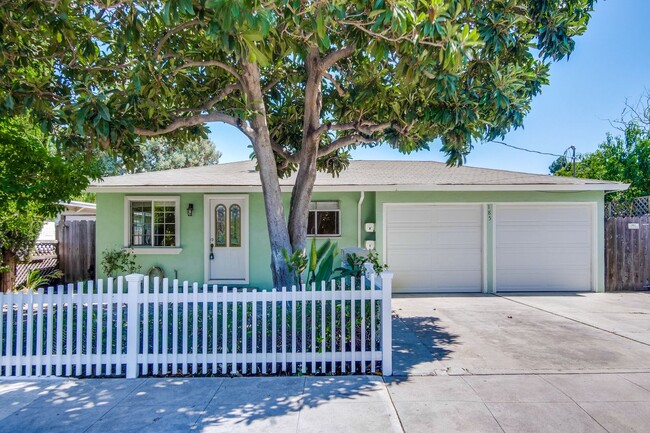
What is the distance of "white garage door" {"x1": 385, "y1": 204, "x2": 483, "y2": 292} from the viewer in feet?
32.9

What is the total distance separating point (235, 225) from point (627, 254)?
10.5m

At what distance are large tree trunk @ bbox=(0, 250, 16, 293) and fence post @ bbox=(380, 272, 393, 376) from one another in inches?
366

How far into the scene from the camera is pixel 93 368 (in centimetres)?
459

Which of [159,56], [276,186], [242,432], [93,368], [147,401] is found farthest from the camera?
[276,186]

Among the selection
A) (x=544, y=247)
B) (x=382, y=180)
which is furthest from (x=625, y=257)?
(x=382, y=180)

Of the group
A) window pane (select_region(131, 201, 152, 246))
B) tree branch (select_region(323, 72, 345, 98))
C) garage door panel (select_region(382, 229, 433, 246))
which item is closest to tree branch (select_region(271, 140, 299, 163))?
tree branch (select_region(323, 72, 345, 98))

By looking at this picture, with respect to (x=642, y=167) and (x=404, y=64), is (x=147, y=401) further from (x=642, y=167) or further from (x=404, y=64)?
(x=642, y=167)

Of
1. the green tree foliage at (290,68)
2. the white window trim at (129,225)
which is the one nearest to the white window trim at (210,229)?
the white window trim at (129,225)

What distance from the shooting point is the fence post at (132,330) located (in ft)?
14.3

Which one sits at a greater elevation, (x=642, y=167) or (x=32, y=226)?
(x=642, y=167)

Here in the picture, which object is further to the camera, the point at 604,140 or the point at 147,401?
the point at 604,140

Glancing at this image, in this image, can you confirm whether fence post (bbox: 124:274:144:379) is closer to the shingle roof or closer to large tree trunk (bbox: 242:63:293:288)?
large tree trunk (bbox: 242:63:293:288)

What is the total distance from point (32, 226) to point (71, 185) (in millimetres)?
3408

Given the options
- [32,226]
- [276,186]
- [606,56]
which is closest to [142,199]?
[32,226]
